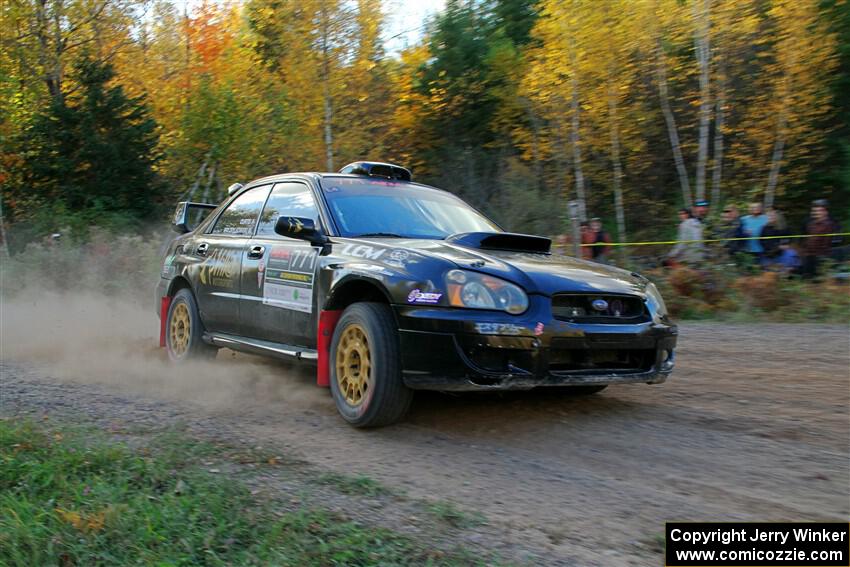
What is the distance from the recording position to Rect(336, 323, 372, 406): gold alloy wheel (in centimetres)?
466

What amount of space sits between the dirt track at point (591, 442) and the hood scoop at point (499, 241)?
3.39 feet

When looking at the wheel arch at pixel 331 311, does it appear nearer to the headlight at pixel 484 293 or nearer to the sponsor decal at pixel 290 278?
the sponsor decal at pixel 290 278

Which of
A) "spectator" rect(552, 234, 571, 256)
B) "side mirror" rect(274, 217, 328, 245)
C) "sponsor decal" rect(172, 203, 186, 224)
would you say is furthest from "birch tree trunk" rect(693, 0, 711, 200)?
"side mirror" rect(274, 217, 328, 245)

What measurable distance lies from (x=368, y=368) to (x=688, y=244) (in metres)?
8.30

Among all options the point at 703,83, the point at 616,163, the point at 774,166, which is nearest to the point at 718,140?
the point at 703,83

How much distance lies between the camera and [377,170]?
6.28 metres

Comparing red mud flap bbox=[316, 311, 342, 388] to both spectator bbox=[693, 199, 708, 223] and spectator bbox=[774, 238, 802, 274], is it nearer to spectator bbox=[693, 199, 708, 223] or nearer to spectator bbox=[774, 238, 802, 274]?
spectator bbox=[774, 238, 802, 274]

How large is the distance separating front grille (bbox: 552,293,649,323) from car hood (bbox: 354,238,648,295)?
4cm

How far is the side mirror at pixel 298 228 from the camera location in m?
5.14

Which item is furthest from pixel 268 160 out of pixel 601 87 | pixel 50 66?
pixel 601 87

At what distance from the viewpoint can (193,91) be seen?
74.9ft

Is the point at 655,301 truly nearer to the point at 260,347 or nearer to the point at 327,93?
the point at 260,347

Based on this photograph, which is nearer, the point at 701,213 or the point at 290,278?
the point at 290,278

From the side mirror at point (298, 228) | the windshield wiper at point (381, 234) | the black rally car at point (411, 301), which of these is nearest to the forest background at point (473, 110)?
the black rally car at point (411, 301)
